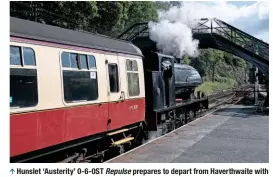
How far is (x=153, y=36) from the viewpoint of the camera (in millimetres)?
18203

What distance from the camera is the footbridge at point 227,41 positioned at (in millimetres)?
24031

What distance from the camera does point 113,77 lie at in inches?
343

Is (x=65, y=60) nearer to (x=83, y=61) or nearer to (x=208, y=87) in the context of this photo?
(x=83, y=61)

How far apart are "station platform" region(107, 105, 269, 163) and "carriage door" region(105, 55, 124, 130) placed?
37.8 inches

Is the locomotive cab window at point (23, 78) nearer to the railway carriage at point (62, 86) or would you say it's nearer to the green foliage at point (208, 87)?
the railway carriage at point (62, 86)

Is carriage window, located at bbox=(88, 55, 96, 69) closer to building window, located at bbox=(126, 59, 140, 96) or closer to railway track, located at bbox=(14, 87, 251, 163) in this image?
railway track, located at bbox=(14, 87, 251, 163)

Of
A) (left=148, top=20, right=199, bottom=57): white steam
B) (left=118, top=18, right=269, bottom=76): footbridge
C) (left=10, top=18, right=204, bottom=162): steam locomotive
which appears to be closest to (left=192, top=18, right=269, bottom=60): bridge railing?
(left=118, top=18, right=269, bottom=76): footbridge

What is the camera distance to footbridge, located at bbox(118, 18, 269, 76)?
2403 cm

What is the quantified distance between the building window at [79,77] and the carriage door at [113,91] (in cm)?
69

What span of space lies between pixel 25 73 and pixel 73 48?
5.16ft

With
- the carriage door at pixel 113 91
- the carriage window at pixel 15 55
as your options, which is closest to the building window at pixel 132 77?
the carriage door at pixel 113 91

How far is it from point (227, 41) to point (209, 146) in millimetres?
16365

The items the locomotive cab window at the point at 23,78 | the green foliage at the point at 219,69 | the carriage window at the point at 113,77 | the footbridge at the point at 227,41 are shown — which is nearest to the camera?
the locomotive cab window at the point at 23,78
